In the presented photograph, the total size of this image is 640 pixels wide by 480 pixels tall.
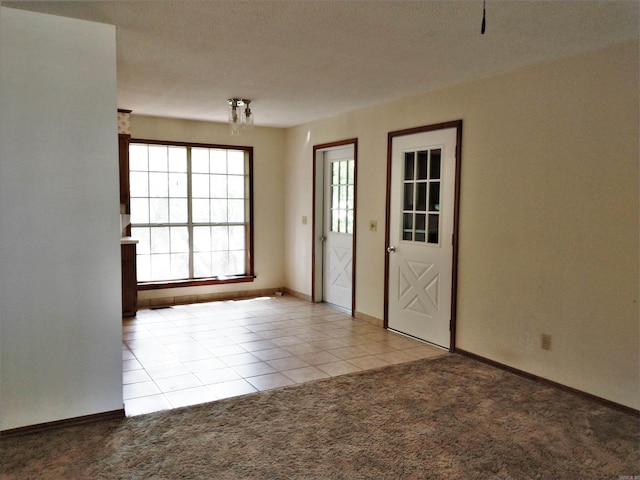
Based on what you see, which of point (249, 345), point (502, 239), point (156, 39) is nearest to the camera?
A: point (156, 39)

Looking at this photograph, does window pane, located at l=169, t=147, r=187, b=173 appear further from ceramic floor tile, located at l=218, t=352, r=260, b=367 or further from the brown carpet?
the brown carpet

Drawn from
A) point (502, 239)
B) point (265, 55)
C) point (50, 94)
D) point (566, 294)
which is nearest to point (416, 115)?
point (502, 239)

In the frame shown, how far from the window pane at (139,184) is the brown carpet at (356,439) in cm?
370

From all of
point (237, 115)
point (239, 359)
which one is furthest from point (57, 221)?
point (237, 115)

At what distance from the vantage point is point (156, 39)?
324 centimetres

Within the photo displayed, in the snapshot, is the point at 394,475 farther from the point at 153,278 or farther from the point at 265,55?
the point at 153,278

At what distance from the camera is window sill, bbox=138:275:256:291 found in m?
6.30

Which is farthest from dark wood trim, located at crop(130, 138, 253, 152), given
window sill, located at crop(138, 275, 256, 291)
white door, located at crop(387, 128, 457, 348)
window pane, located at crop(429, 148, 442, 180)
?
window pane, located at crop(429, 148, 442, 180)

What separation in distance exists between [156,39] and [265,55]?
0.74m

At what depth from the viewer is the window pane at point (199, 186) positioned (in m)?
6.64

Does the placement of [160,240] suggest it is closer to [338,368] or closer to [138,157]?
[138,157]

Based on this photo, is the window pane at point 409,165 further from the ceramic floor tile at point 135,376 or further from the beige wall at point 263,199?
the ceramic floor tile at point 135,376

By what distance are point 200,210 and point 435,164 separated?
3.42m

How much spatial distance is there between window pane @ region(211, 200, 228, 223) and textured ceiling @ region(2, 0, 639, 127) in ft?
7.41
